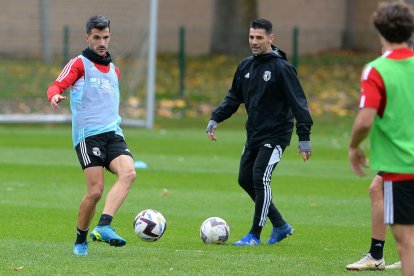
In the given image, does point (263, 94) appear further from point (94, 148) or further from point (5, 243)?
Result: point (5, 243)

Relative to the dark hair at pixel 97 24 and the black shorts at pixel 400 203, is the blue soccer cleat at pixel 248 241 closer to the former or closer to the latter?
the dark hair at pixel 97 24

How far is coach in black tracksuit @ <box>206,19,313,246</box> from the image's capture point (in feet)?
31.9

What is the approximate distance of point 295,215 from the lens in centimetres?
1175

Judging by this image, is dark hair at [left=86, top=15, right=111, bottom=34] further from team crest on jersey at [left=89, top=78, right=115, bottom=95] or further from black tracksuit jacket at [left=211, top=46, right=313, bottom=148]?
black tracksuit jacket at [left=211, top=46, right=313, bottom=148]

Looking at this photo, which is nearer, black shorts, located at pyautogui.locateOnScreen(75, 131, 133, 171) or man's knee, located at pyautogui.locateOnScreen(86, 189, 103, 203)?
man's knee, located at pyautogui.locateOnScreen(86, 189, 103, 203)

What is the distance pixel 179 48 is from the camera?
2977 centimetres

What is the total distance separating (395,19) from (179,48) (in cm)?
2364

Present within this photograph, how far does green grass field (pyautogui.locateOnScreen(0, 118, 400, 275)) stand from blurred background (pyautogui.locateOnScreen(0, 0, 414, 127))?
11.6 feet

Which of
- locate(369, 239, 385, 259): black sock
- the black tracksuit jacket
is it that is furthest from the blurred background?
locate(369, 239, 385, 259): black sock

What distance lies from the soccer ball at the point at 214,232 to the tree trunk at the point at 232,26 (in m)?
21.6

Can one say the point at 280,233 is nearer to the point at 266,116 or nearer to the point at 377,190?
the point at 266,116

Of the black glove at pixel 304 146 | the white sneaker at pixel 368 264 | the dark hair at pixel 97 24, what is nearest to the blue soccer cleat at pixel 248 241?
the black glove at pixel 304 146

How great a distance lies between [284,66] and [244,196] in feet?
12.7

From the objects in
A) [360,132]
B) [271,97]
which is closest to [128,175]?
[271,97]
